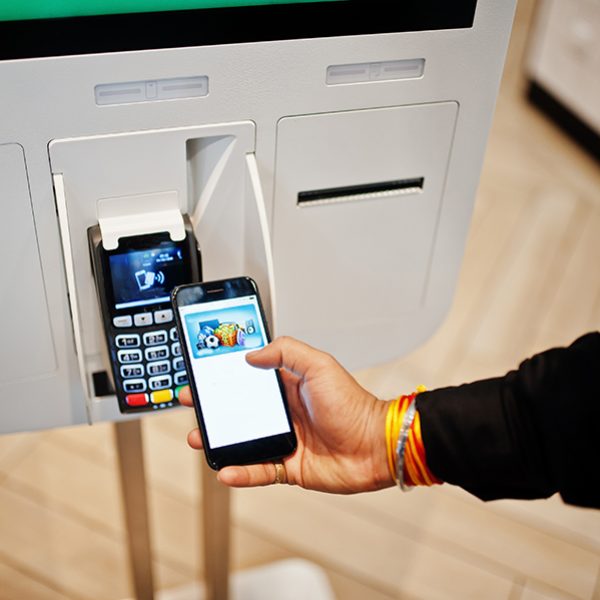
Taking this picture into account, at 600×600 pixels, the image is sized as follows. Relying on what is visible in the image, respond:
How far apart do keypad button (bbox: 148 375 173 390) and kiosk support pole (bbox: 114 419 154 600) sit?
0.46 ft

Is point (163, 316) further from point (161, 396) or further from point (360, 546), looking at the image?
point (360, 546)

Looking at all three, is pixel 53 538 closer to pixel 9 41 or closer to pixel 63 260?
pixel 63 260

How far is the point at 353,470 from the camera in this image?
69 centimetres

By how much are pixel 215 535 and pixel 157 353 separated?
16.1 inches

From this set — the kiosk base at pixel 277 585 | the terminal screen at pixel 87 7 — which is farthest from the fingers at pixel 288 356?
the kiosk base at pixel 277 585

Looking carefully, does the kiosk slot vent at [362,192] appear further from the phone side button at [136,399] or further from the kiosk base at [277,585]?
the kiosk base at [277,585]

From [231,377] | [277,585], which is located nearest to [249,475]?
[231,377]

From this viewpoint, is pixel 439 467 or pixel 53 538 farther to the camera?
pixel 53 538

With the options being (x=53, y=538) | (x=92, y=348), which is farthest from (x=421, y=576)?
(x=92, y=348)

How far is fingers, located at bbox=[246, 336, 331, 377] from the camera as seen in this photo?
621 millimetres

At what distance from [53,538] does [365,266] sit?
79cm

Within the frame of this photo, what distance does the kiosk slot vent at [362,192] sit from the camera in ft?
2.09

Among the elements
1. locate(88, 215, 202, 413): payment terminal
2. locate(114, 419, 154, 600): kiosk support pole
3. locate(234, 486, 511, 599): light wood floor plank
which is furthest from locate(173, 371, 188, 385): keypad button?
locate(234, 486, 511, 599): light wood floor plank

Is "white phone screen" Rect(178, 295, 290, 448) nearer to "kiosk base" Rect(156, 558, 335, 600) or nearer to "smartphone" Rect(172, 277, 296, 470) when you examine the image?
"smartphone" Rect(172, 277, 296, 470)
